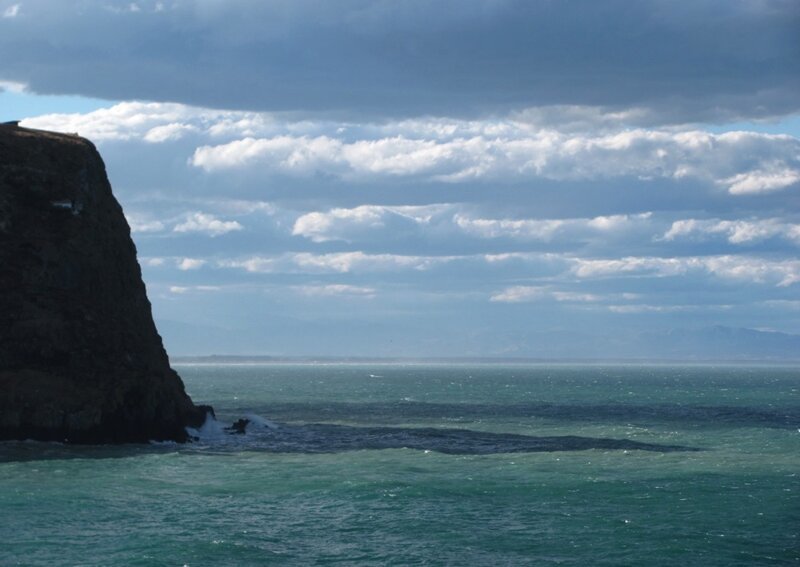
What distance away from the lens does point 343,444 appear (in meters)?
71.6

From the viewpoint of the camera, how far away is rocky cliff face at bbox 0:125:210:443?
67.5 meters

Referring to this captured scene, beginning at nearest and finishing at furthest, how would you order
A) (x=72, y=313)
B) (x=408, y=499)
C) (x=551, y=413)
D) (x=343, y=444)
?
(x=408, y=499), (x=343, y=444), (x=72, y=313), (x=551, y=413)

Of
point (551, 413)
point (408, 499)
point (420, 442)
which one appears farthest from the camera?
point (551, 413)

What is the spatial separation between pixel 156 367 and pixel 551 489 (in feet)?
113

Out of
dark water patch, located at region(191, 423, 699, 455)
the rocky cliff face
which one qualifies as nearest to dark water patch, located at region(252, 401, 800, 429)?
dark water patch, located at region(191, 423, 699, 455)

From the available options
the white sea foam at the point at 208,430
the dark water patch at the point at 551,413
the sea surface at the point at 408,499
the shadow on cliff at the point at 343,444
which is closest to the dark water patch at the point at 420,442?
the shadow on cliff at the point at 343,444

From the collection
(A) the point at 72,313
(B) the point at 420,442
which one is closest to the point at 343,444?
(B) the point at 420,442

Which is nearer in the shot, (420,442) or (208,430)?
(420,442)

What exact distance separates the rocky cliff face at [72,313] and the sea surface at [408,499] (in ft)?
10.3

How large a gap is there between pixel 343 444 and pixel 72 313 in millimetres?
20072

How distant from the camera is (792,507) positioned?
46.0 m

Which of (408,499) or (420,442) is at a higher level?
(420,442)

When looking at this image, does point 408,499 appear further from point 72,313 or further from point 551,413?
point 551,413

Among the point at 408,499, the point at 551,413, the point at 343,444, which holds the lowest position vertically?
the point at 408,499
